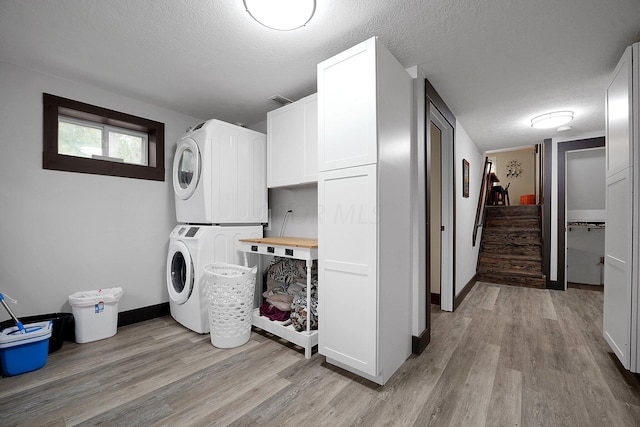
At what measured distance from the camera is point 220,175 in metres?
2.66

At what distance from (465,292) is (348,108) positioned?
323 cm

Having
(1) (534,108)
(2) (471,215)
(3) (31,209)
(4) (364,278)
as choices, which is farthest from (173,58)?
(2) (471,215)

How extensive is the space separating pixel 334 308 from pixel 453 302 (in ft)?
6.51

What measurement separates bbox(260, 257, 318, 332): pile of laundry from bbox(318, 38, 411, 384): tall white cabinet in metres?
0.33

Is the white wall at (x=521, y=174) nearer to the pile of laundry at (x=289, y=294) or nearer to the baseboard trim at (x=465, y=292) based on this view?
the baseboard trim at (x=465, y=292)

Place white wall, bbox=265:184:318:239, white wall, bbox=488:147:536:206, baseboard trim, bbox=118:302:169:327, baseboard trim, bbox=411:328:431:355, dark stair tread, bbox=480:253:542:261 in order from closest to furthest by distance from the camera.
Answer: baseboard trim, bbox=411:328:431:355 → baseboard trim, bbox=118:302:169:327 → white wall, bbox=265:184:318:239 → dark stair tread, bbox=480:253:542:261 → white wall, bbox=488:147:536:206

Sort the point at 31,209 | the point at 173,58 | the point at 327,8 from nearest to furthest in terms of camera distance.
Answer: the point at 327,8, the point at 173,58, the point at 31,209

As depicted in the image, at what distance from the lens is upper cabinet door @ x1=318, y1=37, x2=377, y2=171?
Result: 5.45 feet

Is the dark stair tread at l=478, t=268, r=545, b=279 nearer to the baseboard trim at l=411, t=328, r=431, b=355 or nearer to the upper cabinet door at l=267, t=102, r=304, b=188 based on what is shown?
the baseboard trim at l=411, t=328, r=431, b=355

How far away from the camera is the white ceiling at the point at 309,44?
1.58 meters

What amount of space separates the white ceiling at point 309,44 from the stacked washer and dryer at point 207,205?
506 millimetres

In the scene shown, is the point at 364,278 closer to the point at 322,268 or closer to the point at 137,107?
the point at 322,268

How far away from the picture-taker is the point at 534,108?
117 inches

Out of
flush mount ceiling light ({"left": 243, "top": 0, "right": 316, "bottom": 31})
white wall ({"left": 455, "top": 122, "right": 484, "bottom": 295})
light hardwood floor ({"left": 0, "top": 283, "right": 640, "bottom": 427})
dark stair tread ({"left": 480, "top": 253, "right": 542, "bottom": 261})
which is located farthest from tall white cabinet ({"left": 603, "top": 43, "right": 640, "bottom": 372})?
dark stair tread ({"left": 480, "top": 253, "right": 542, "bottom": 261})
